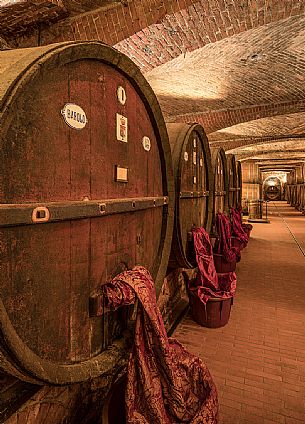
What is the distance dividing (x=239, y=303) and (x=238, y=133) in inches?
314

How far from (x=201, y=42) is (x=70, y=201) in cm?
367

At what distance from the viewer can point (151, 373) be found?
1.67 meters

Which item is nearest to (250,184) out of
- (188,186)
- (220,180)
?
(220,180)

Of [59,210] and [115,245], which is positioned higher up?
[59,210]

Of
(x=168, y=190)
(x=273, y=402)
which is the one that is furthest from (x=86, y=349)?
(x=273, y=402)

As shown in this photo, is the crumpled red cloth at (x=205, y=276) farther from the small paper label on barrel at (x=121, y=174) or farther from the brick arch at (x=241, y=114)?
the brick arch at (x=241, y=114)

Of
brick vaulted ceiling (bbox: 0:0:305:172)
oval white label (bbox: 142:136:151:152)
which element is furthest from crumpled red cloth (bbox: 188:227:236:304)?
brick vaulted ceiling (bbox: 0:0:305:172)

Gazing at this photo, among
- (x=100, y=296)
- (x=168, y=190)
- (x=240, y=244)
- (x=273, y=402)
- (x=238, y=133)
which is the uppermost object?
(x=238, y=133)

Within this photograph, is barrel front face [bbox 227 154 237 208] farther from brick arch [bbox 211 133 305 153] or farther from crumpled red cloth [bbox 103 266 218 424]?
crumpled red cloth [bbox 103 266 218 424]

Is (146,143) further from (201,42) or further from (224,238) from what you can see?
(224,238)

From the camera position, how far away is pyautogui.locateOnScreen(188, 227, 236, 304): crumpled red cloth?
308cm

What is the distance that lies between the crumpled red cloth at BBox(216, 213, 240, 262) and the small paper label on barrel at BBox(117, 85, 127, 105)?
335 cm

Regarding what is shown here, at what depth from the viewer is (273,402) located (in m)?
2.27

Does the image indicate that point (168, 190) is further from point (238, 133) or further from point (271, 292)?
point (238, 133)
